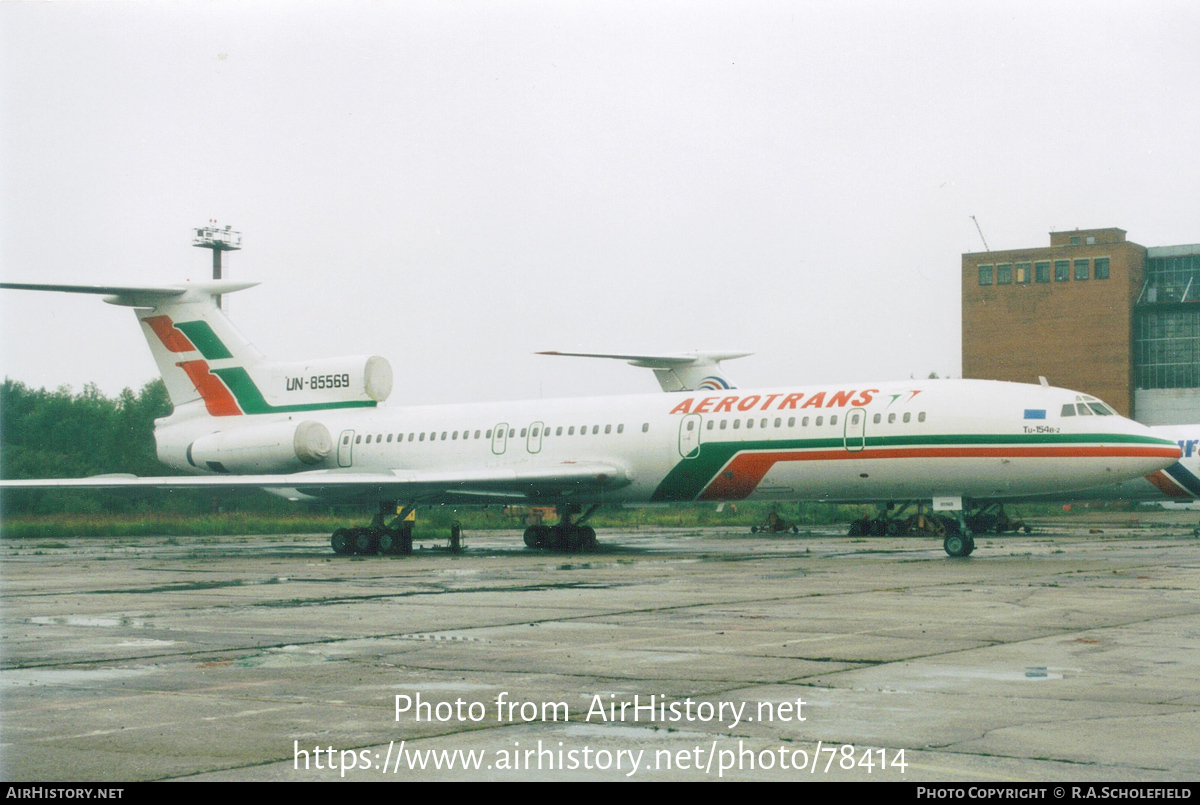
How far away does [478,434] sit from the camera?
29344mm

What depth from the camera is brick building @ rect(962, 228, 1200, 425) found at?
86562 millimetres

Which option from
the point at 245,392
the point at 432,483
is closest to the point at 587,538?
the point at 432,483

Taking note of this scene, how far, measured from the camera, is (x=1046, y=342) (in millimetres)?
88250

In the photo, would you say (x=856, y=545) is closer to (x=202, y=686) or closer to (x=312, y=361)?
(x=312, y=361)

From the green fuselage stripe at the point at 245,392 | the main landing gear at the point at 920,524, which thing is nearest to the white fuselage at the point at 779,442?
the green fuselage stripe at the point at 245,392

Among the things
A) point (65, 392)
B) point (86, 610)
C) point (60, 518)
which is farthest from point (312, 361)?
point (65, 392)

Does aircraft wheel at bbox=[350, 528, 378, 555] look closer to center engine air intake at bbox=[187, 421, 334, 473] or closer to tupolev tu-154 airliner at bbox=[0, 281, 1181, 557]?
tupolev tu-154 airliner at bbox=[0, 281, 1181, 557]

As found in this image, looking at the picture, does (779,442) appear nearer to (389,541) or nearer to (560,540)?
(560,540)

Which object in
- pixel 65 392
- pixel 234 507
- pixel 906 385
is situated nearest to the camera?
pixel 906 385

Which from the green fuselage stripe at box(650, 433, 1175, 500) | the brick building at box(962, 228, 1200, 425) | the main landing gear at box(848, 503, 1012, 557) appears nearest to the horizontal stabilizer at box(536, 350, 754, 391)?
the main landing gear at box(848, 503, 1012, 557)

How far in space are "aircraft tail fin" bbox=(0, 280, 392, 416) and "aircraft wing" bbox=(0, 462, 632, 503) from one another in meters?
3.45

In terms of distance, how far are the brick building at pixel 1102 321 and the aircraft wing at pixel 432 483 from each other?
6684cm

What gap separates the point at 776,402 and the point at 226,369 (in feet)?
45.8
